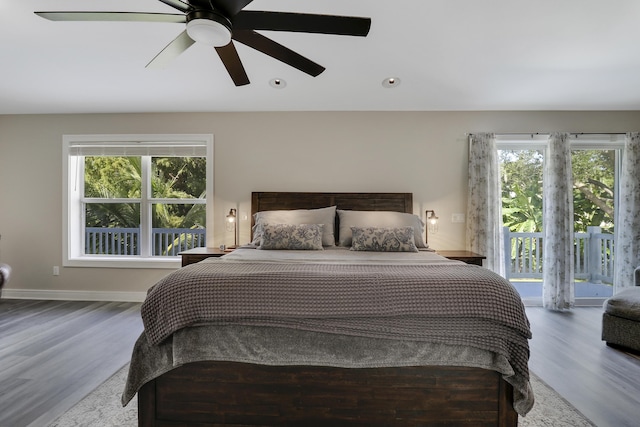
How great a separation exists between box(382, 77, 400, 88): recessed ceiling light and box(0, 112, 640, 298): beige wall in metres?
0.53

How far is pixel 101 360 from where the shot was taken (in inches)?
97.9

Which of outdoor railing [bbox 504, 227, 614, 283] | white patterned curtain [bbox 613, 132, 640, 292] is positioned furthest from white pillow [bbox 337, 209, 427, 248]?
white patterned curtain [bbox 613, 132, 640, 292]

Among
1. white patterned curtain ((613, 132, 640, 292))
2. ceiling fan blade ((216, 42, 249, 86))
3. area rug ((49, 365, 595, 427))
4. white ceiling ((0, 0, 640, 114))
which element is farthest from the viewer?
white patterned curtain ((613, 132, 640, 292))

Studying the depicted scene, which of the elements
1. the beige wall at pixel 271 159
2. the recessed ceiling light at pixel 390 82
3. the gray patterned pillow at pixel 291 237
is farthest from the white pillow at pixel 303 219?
the recessed ceiling light at pixel 390 82

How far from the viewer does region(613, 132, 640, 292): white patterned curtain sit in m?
3.86

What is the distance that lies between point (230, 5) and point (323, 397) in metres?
1.94

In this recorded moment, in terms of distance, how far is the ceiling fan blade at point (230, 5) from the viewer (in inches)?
60.0

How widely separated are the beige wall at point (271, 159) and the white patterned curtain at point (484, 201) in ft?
0.37

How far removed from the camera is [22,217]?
4.19m

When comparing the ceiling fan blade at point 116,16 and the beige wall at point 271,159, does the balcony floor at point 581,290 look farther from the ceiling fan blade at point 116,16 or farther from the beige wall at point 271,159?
the ceiling fan blade at point 116,16

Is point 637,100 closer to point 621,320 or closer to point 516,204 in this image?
point 516,204

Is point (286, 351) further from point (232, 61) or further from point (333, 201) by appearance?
point (333, 201)

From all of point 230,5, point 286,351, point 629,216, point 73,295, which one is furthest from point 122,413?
point 629,216

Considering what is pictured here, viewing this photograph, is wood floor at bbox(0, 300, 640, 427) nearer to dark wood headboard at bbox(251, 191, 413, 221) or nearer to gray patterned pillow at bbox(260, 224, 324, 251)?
gray patterned pillow at bbox(260, 224, 324, 251)
